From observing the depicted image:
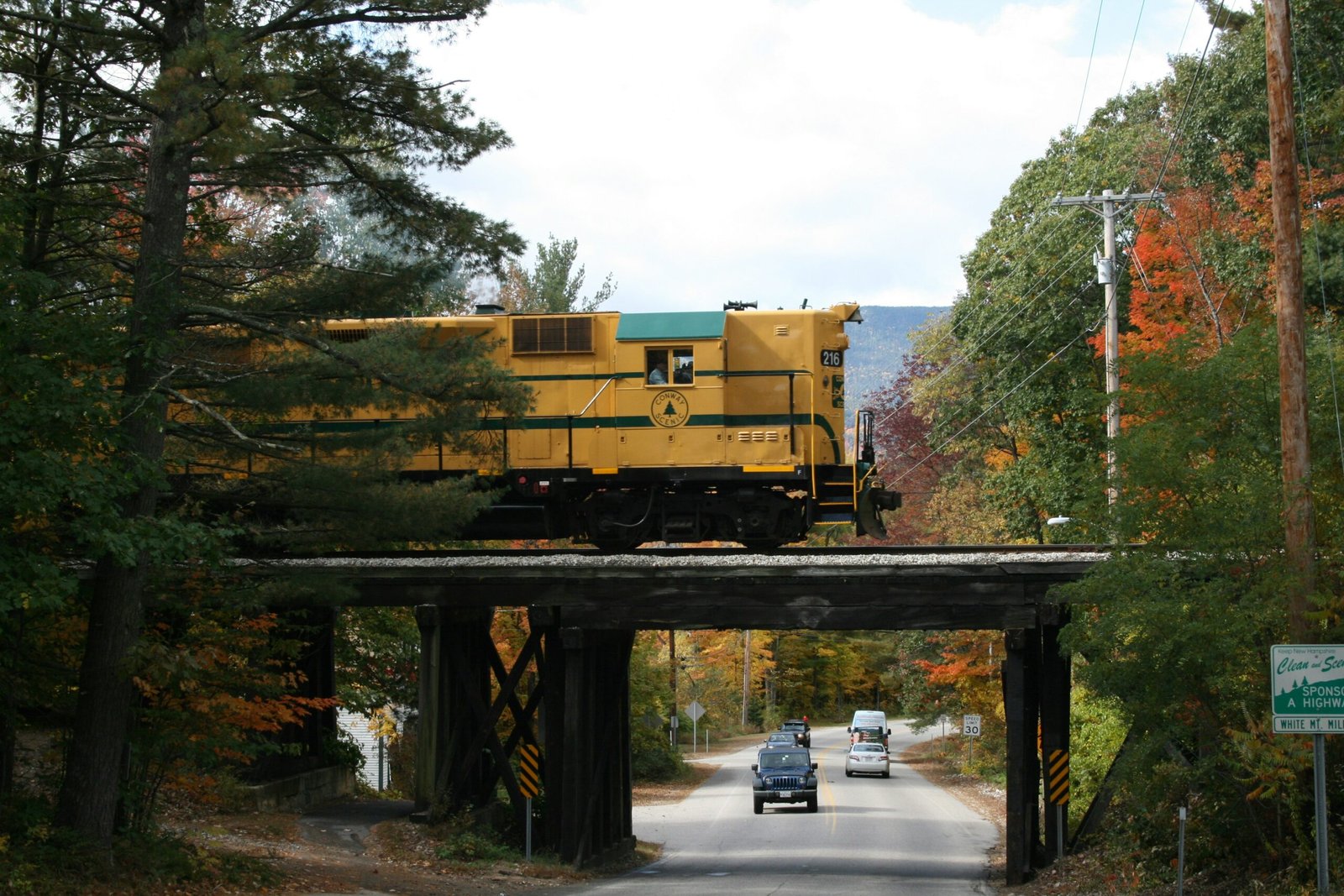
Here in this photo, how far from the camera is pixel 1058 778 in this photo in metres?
19.5

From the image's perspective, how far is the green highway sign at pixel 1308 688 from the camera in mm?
11414

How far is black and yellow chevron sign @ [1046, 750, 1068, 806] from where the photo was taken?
64.0ft

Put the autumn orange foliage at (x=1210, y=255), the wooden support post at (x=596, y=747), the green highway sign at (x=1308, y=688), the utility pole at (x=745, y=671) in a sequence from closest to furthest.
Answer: the green highway sign at (x=1308, y=688), the wooden support post at (x=596, y=747), the autumn orange foliage at (x=1210, y=255), the utility pole at (x=745, y=671)

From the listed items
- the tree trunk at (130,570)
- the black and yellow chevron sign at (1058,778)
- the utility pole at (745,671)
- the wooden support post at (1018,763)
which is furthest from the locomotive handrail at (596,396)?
the utility pole at (745,671)

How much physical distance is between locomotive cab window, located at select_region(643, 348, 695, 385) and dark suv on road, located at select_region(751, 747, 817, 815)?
58.4 ft

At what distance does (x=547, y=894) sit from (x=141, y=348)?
8685 mm

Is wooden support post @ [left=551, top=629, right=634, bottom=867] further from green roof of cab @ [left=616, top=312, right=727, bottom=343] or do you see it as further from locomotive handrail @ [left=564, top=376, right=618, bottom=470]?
green roof of cab @ [left=616, top=312, right=727, bottom=343]

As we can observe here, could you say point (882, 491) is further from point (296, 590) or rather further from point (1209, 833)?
point (296, 590)

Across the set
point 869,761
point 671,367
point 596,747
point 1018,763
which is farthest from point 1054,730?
point 869,761

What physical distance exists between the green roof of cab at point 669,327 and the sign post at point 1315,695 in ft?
39.6

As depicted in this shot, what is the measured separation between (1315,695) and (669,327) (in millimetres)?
12779

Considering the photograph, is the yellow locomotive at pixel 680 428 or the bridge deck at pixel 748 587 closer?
the bridge deck at pixel 748 587

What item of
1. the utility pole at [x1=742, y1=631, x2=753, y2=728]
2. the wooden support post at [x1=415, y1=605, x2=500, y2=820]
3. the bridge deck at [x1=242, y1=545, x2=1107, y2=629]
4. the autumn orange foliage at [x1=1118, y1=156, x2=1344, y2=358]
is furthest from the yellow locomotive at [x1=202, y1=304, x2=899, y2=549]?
the utility pole at [x1=742, y1=631, x2=753, y2=728]

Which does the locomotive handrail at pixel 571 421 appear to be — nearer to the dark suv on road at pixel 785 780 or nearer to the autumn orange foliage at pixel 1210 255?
the autumn orange foliage at pixel 1210 255
